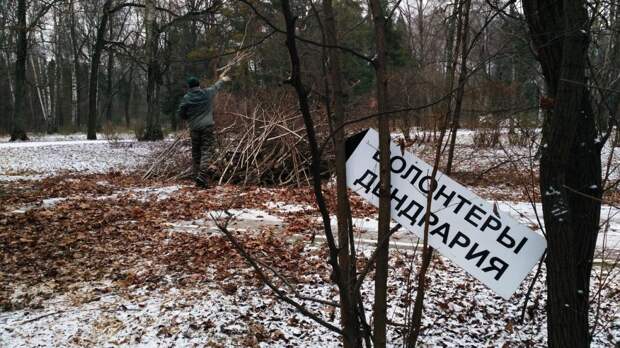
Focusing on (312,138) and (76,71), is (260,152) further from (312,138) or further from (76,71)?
(76,71)

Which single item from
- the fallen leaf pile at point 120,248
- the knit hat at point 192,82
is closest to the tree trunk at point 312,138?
the fallen leaf pile at point 120,248

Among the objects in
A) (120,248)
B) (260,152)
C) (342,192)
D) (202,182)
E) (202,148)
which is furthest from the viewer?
(260,152)

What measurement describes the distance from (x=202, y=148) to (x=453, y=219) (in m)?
6.92

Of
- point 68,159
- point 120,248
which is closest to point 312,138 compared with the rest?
point 120,248

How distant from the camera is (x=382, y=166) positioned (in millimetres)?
1438

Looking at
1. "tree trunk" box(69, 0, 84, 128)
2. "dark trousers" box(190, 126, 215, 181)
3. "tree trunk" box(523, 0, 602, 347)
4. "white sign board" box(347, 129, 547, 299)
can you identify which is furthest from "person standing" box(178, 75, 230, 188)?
"tree trunk" box(69, 0, 84, 128)

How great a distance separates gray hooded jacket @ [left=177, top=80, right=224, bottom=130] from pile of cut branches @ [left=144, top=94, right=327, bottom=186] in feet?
2.79

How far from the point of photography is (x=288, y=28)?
1.03 m

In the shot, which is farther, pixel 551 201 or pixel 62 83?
pixel 62 83

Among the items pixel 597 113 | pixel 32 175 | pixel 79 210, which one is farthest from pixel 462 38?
pixel 32 175

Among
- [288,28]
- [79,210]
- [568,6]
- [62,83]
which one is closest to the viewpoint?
[288,28]

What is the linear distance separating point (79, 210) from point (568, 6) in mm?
5537

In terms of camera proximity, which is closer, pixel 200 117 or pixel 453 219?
pixel 453 219

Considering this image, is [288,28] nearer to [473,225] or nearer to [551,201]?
[473,225]
